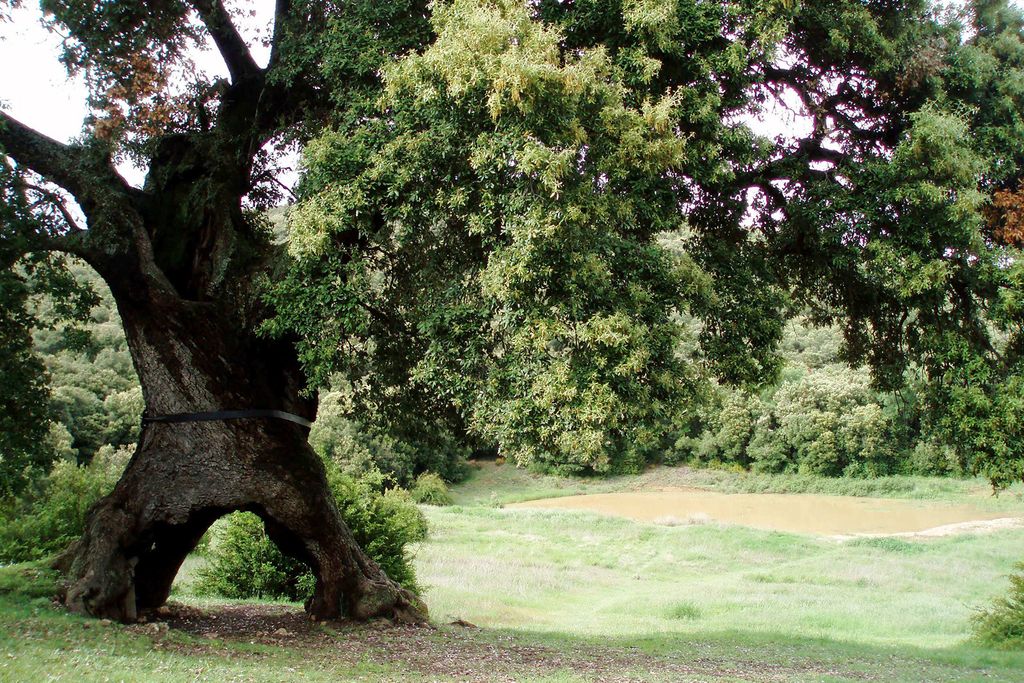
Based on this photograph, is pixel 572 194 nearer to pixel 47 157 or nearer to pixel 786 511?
pixel 47 157

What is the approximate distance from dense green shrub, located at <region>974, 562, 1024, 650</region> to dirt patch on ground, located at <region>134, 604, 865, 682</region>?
5713 millimetres

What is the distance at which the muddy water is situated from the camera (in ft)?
130

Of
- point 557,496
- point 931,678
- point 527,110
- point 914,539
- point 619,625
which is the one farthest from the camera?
point 557,496

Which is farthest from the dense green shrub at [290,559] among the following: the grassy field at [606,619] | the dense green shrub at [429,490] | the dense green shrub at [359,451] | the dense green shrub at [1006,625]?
the dense green shrub at [429,490]

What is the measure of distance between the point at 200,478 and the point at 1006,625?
1360 centimetres

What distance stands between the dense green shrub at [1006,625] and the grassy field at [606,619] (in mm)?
797

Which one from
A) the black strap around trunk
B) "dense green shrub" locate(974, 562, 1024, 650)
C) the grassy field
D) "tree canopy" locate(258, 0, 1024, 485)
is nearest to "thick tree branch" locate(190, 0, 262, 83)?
"tree canopy" locate(258, 0, 1024, 485)

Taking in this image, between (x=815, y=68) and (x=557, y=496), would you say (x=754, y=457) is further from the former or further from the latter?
(x=815, y=68)

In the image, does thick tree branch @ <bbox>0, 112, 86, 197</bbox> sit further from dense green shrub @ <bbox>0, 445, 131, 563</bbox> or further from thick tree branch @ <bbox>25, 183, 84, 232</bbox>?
dense green shrub @ <bbox>0, 445, 131, 563</bbox>

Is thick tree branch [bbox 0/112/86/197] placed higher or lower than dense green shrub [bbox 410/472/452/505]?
higher

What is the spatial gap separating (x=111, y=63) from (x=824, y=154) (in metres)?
11.6

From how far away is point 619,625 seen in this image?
55.2ft

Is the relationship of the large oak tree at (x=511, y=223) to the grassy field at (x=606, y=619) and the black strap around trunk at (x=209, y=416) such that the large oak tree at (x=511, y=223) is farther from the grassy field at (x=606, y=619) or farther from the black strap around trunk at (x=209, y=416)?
the grassy field at (x=606, y=619)

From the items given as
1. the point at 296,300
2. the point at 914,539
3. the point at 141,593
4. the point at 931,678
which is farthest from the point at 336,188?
the point at 914,539
